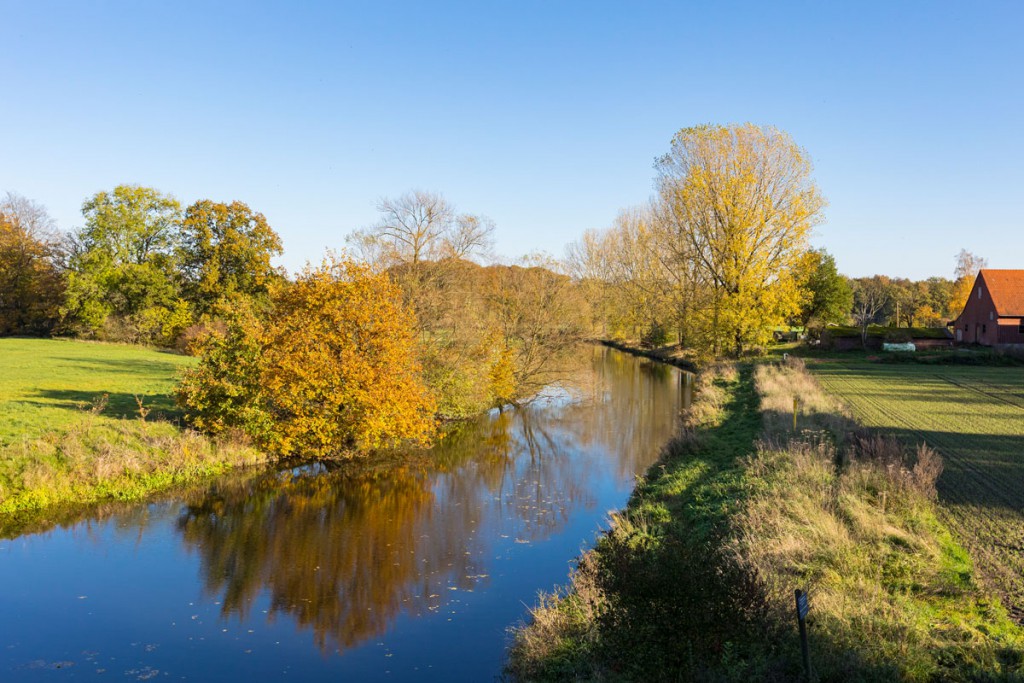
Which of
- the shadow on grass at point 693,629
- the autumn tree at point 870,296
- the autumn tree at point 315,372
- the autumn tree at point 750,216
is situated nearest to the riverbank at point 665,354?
the autumn tree at point 750,216

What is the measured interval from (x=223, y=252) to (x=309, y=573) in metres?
40.7

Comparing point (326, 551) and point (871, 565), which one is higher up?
point (871, 565)

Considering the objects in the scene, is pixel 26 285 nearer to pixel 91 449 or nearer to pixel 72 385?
pixel 72 385

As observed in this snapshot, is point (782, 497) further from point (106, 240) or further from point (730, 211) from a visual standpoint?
point (106, 240)

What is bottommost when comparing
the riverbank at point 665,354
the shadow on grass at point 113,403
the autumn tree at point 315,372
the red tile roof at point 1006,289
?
the riverbank at point 665,354

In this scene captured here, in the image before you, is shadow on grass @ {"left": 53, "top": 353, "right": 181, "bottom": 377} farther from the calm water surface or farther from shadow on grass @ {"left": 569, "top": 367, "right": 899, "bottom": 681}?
shadow on grass @ {"left": 569, "top": 367, "right": 899, "bottom": 681}

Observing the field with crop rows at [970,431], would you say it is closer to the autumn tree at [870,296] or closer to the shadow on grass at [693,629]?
the shadow on grass at [693,629]

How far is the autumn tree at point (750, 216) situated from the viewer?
115 ft

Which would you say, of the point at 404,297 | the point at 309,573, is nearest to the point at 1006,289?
the point at 404,297

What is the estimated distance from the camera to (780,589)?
7.69 m

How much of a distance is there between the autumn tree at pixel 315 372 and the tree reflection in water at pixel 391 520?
1313mm

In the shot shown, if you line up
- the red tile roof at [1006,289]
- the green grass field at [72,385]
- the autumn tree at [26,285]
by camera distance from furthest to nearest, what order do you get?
the autumn tree at [26,285], the red tile roof at [1006,289], the green grass field at [72,385]

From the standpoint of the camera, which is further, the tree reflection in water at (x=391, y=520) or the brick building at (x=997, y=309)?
the brick building at (x=997, y=309)

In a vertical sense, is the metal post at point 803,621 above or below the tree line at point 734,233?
below
